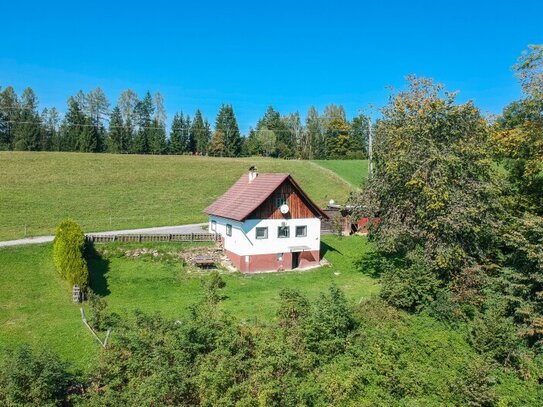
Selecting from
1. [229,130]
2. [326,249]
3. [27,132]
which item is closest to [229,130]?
[229,130]

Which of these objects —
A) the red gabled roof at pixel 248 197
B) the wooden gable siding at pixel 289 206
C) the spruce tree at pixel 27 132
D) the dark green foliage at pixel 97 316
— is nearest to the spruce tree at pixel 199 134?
the spruce tree at pixel 27 132

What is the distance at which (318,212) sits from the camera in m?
33.7

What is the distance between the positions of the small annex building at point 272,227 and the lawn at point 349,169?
3479 centimetres

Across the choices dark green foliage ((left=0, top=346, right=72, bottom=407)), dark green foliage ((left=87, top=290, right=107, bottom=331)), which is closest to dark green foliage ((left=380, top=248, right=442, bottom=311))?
dark green foliage ((left=87, top=290, right=107, bottom=331))

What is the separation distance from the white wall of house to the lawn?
34593 mm

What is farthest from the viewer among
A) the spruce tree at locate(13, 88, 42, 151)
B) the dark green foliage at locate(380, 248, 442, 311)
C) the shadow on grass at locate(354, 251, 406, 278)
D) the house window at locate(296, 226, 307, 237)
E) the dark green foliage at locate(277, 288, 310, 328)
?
the spruce tree at locate(13, 88, 42, 151)

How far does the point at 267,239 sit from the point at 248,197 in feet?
12.1

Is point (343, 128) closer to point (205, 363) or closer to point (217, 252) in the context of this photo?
point (217, 252)

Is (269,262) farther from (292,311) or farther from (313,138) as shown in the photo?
(313,138)

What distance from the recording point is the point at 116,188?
5691 centimetres

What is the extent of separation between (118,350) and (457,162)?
1945 cm

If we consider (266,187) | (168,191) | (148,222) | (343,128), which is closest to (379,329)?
(266,187)

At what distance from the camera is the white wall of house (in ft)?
103

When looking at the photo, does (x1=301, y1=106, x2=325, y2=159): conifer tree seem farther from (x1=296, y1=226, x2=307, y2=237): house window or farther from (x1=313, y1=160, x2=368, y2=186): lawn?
(x1=296, y1=226, x2=307, y2=237): house window
